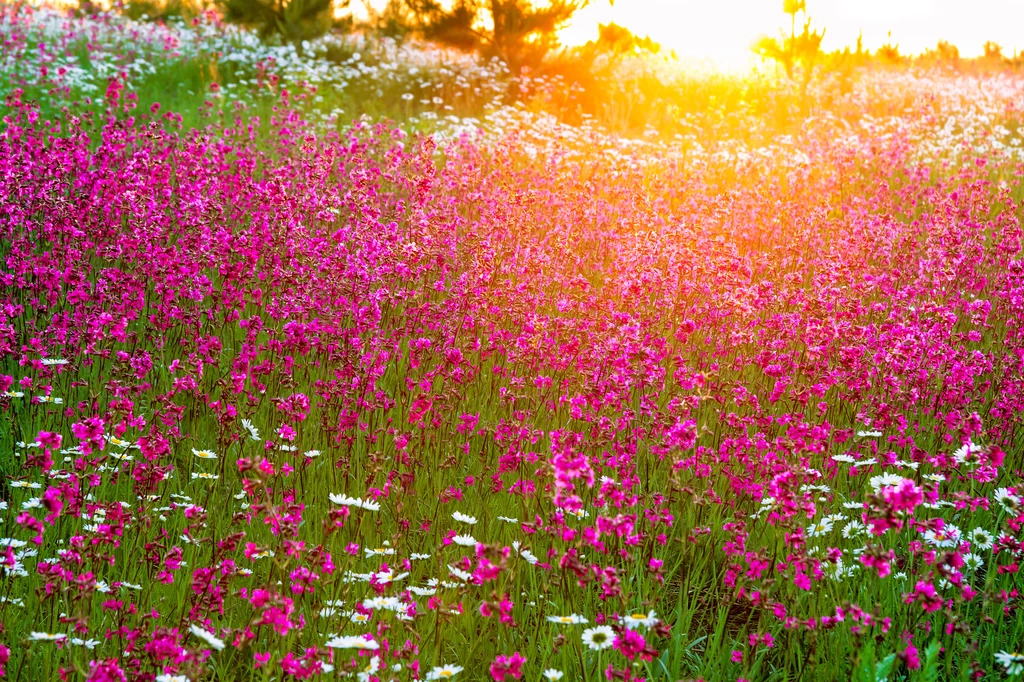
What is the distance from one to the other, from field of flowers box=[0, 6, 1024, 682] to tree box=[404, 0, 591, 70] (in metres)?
12.5

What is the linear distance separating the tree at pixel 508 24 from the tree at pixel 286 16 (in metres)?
2.62

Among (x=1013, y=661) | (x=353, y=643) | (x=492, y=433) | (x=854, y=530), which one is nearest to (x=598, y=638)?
(x=353, y=643)

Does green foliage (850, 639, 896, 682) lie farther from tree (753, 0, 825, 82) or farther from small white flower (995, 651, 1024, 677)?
tree (753, 0, 825, 82)

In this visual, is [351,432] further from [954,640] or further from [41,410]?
[954,640]

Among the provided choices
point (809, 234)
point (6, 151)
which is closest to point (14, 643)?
point (6, 151)

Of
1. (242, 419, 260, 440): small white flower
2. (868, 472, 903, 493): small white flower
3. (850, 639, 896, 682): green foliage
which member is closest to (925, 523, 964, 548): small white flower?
(868, 472, 903, 493): small white flower

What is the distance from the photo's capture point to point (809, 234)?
824 cm

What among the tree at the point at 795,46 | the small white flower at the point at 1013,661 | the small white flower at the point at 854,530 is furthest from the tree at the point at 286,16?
the small white flower at the point at 1013,661

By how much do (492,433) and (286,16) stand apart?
58.4 ft

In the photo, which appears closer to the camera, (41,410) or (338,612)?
(338,612)

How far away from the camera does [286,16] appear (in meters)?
20.3

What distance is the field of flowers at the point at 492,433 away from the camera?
3.26 meters

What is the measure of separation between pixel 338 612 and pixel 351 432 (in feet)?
4.97

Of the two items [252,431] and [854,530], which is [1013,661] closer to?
[854,530]
